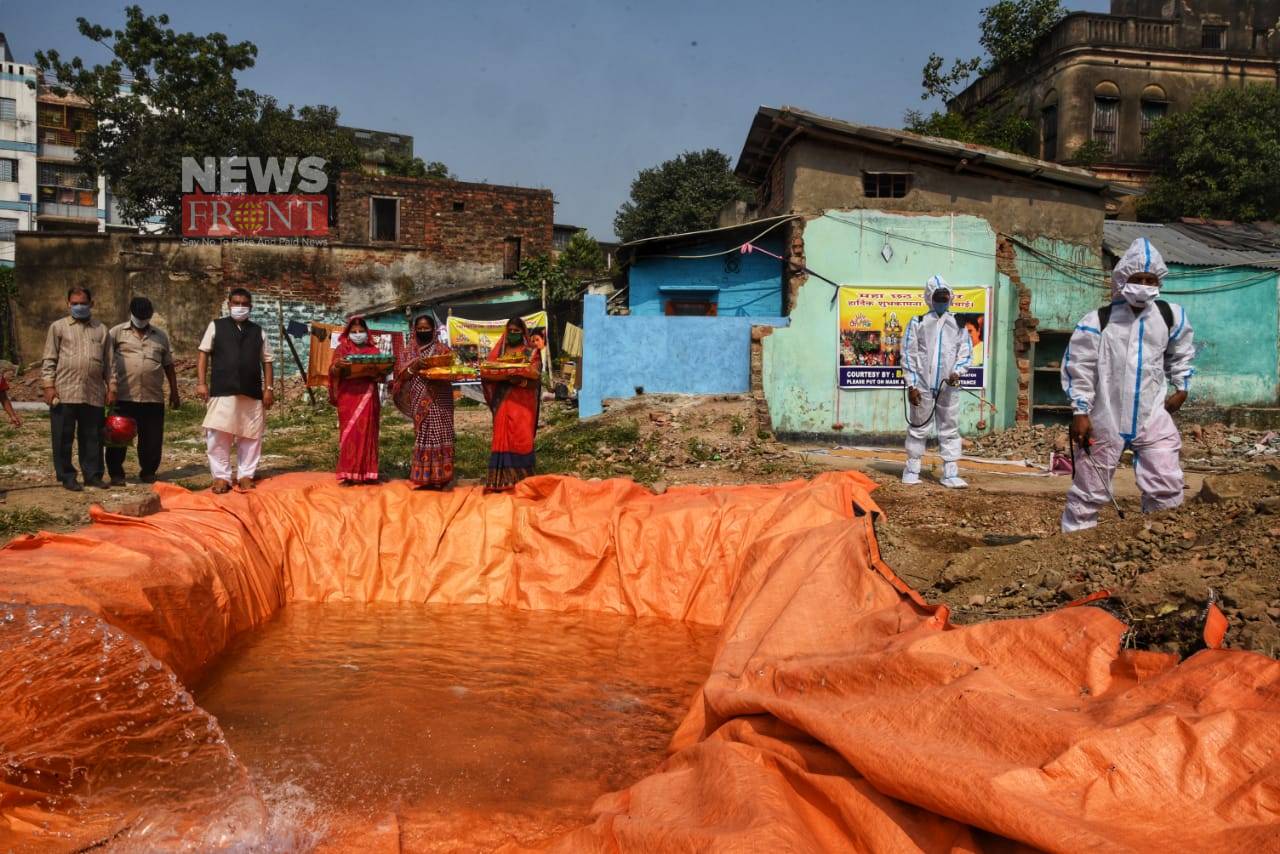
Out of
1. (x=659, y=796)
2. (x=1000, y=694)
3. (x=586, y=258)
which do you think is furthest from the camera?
(x=586, y=258)

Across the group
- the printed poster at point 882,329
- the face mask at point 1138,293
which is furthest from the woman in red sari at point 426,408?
the printed poster at point 882,329

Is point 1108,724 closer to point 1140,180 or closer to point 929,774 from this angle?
point 929,774

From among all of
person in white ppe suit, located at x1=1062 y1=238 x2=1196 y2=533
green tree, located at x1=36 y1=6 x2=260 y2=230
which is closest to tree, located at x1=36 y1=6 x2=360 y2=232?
green tree, located at x1=36 y1=6 x2=260 y2=230

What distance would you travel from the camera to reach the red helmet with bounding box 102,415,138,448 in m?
6.93

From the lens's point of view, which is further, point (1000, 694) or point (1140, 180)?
point (1140, 180)

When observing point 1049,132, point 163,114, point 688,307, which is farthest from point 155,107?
point 1049,132

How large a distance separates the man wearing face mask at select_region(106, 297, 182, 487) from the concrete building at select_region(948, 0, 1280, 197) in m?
22.1

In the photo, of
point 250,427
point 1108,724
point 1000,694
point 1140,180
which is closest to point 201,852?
point 1000,694

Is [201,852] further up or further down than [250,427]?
further down

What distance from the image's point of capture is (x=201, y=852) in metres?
2.82

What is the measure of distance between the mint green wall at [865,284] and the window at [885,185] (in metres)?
0.46

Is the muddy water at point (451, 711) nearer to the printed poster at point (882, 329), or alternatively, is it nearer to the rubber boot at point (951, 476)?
the rubber boot at point (951, 476)

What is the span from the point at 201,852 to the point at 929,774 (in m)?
2.17

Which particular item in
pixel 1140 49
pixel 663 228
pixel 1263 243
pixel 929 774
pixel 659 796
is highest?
pixel 1140 49
